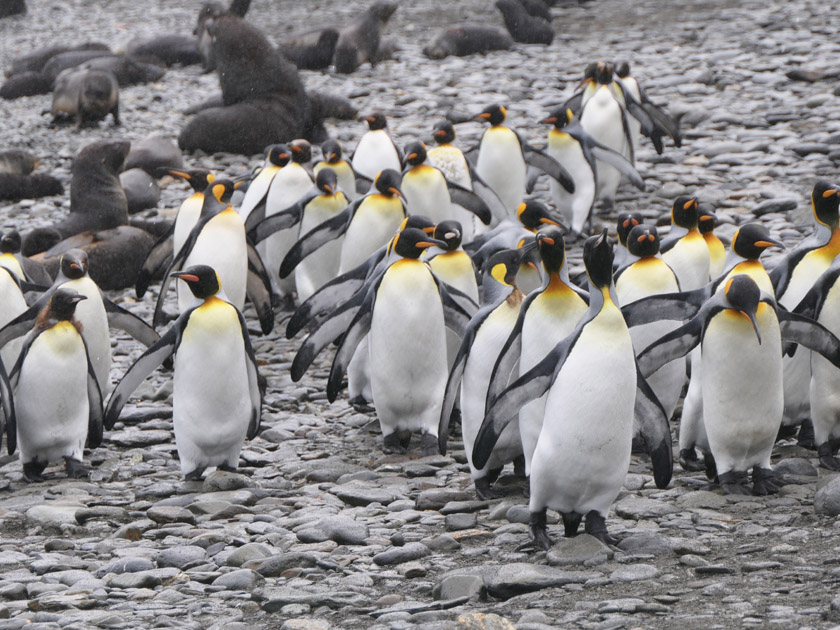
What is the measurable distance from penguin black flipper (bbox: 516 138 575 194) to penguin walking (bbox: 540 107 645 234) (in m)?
0.14

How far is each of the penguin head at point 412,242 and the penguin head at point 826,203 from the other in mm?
1628

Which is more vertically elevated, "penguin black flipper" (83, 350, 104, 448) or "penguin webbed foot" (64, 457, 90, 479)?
"penguin black flipper" (83, 350, 104, 448)

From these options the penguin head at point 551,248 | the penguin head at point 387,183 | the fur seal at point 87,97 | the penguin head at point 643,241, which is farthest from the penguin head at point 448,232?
the fur seal at point 87,97

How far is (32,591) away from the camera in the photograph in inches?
146

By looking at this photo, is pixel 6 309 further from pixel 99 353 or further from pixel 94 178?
pixel 94 178

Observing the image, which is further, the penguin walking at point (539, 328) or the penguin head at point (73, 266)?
the penguin head at point (73, 266)

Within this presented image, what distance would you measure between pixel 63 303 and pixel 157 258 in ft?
8.89

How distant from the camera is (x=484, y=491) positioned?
4.54 meters

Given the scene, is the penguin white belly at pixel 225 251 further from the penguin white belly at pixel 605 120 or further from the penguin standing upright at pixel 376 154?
the penguin white belly at pixel 605 120

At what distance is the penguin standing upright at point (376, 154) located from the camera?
8961 millimetres

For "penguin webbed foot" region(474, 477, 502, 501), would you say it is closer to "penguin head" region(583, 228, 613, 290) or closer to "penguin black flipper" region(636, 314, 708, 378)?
"penguin black flipper" region(636, 314, 708, 378)

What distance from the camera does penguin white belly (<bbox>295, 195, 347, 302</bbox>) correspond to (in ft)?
24.8

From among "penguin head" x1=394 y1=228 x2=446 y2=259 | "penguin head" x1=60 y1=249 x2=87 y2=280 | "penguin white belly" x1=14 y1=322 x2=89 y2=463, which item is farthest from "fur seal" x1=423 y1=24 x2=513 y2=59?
"penguin white belly" x1=14 y1=322 x2=89 y2=463

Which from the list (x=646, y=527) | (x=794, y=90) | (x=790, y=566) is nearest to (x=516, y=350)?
(x=646, y=527)
